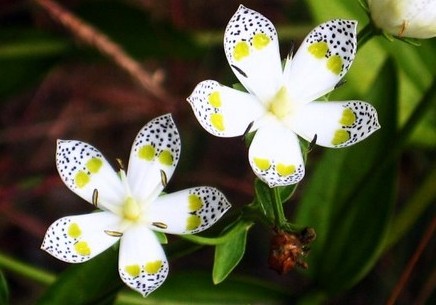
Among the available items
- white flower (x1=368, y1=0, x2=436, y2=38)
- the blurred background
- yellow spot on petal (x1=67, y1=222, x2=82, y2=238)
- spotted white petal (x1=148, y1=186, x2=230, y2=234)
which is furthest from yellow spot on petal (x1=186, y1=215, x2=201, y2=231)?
the blurred background

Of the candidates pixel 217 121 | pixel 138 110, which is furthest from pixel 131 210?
pixel 138 110

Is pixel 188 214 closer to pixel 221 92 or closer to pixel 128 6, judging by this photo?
pixel 221 92

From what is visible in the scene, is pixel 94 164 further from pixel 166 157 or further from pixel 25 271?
pixel 25 271

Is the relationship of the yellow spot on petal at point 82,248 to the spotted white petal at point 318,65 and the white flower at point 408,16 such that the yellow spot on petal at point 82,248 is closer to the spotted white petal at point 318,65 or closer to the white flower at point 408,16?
the spotted white petal at point 318,65

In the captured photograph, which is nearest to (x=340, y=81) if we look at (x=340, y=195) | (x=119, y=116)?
(x=340, y=195)

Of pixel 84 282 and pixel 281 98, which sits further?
pixel 84 282

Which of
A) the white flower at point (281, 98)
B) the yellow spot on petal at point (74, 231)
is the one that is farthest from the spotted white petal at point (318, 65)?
the yellow spot on petal at point (74, 231)

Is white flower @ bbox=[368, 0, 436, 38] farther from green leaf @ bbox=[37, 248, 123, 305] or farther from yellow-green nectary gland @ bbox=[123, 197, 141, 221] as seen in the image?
green leaf @ bbox=[37, 248, 123, 305]
